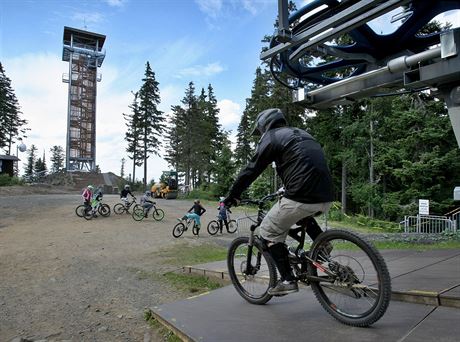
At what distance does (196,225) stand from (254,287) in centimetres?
1322

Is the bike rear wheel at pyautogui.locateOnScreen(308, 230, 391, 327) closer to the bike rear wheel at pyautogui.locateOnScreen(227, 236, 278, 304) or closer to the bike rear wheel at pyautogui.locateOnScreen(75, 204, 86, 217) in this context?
the bike rear wheel at pyautogui.locateOnScreen(227, 236, 278, 304)

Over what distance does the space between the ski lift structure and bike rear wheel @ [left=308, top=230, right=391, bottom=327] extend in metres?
1.11

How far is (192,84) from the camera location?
5572cm

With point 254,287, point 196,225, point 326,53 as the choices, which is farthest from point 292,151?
point 196,225

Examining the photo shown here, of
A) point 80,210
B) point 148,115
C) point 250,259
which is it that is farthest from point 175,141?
point 250,259

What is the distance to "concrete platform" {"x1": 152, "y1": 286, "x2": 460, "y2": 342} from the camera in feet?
9.71

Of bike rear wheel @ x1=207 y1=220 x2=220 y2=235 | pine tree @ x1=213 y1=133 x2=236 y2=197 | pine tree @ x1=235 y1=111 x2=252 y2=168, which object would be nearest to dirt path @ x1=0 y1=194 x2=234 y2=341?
bike rear wheel @ x1=207 y1=220 x2=220 y2=235

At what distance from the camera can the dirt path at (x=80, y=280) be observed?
16.6ft

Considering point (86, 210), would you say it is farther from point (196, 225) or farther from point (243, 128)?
point (243, 128)

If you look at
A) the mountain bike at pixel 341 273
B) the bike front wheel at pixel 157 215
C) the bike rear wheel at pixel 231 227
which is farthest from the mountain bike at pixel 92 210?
the mountain bike at pixel 341 273

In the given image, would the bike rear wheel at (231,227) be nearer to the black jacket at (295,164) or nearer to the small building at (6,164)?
the black jacket at (295,164)

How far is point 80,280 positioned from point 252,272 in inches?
216

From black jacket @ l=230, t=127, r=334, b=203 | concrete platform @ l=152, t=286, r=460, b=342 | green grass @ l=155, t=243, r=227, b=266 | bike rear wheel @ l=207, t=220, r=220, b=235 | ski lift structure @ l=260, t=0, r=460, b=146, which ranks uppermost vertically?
ski lift structure @ l=260, t=0, r=460, b=146

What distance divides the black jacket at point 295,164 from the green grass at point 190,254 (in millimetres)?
7135
